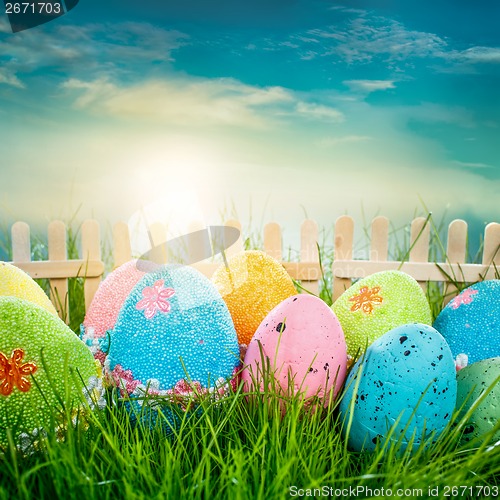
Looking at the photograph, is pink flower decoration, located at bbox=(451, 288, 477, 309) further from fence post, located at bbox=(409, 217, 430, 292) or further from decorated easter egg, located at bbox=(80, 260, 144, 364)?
decorated easter egg, located at bbox=(80, 260, 144, 364)

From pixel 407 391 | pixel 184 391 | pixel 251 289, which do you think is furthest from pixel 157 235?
pixel 407 391

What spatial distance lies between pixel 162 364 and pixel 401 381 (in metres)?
0.61

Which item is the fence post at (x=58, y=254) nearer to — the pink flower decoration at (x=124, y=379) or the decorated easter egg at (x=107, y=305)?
the decorated easter egg at (x=107, y=305)

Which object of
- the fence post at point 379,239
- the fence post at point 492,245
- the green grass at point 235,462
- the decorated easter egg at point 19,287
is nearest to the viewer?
the green grass at point 235,462

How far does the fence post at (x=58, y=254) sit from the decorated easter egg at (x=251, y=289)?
1115 millimetres

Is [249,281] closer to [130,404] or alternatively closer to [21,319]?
[130,404]

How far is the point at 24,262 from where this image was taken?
266 centimetres

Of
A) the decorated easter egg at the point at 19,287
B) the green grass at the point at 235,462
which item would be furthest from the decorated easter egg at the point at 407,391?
the decorated easter egg at the point at 19,287

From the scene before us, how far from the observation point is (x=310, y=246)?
2.70m

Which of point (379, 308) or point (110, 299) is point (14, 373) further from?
point (379, 308)

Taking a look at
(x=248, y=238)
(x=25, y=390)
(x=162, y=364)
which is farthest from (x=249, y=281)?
(x=248, y=238)

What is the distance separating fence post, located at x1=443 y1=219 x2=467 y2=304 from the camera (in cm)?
262

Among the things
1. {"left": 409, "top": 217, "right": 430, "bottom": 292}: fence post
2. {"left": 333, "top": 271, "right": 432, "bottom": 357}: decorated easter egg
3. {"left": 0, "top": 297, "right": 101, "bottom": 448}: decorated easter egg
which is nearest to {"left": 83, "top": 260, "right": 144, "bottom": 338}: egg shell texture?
{"left": 0, "top": 297, "right": 101, "bottom": 448}: decorated easter egg

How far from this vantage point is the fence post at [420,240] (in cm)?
265
